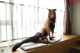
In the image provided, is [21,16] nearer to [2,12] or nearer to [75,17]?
[2,12]

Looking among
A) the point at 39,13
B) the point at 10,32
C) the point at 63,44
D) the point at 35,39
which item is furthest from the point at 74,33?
the point at 10,32

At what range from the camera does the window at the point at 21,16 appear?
2.31 metres

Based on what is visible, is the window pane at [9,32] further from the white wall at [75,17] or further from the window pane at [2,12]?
the white wall at [75,17]

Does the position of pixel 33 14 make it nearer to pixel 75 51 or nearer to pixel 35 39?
pixel 35 39

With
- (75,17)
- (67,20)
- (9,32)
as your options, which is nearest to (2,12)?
(9,32)

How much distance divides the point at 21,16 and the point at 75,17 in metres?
2.14

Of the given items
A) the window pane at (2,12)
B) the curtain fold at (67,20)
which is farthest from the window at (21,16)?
the curtain fold at (67,20)

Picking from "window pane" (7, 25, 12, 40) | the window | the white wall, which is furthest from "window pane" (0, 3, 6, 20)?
the white wall

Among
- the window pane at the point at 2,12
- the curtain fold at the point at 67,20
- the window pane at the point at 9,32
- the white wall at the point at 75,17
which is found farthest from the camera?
the white wall at the point at 75,17

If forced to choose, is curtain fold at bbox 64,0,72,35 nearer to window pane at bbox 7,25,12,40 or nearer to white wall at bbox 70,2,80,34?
white wall at bbox 70,2,80,34

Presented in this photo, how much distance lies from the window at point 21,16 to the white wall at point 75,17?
847 mm

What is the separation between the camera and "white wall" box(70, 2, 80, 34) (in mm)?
3900

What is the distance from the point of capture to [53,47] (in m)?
2.55

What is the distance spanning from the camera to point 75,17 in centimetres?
397
